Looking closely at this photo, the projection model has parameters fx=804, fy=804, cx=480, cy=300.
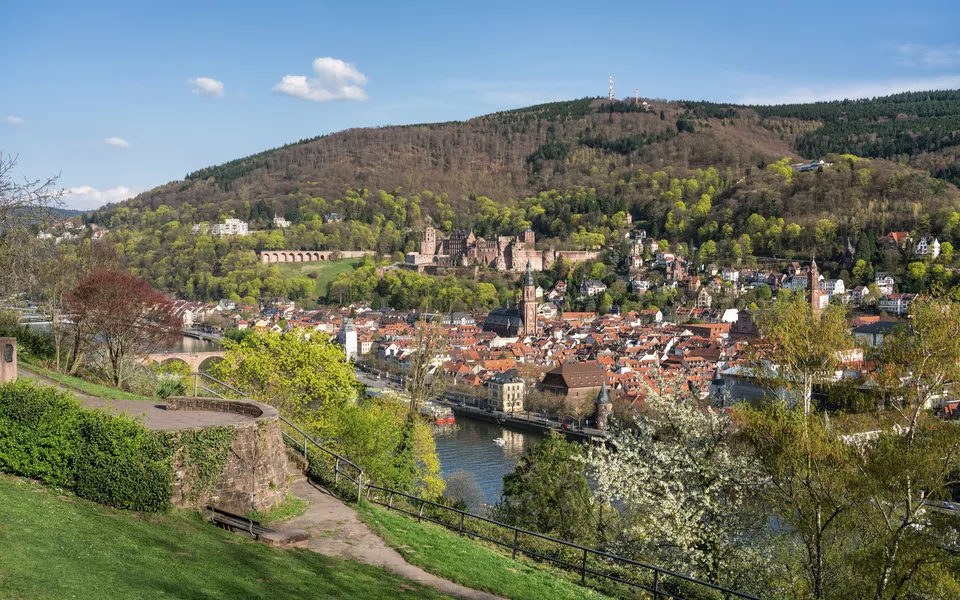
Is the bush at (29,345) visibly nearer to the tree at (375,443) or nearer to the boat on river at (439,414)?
the tree at (375,443)

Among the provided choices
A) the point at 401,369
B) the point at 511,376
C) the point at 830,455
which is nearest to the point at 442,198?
the point at 401,369

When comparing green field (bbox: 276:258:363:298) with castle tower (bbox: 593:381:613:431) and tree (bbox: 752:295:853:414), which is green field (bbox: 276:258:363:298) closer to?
castle tower (bbox: 593:381:613:431)

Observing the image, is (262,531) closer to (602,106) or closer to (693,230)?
(693,230)

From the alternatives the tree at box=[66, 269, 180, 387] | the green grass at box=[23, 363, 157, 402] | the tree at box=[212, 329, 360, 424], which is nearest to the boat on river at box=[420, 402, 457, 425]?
the tree at box=[66, 269, 180, 387]

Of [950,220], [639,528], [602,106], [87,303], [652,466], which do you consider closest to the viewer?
[639,528]

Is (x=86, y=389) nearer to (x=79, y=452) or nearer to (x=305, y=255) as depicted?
(x=79, y=452)

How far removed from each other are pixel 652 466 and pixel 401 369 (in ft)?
139

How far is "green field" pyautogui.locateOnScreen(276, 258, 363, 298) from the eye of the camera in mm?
84319

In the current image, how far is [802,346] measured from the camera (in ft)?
27.4

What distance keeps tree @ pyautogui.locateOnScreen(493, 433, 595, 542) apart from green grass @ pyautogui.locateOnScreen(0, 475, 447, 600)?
26.1 feet

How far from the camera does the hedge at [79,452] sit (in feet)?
21.1

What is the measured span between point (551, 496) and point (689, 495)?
5930mm

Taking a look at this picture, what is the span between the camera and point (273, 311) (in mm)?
73750

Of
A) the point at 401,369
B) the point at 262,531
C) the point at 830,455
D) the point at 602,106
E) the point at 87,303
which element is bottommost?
the point at 401,369
